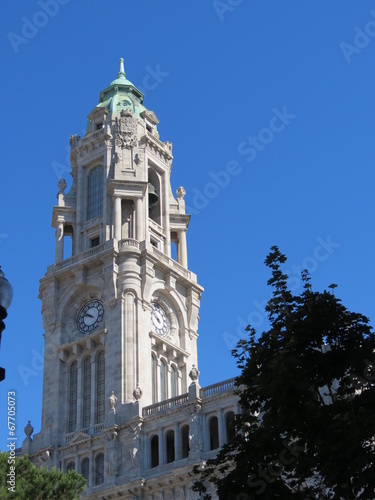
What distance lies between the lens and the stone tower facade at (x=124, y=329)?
207 ft

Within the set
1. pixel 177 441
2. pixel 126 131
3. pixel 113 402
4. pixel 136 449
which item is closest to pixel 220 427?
pixel 177 441

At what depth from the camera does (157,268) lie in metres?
75.6

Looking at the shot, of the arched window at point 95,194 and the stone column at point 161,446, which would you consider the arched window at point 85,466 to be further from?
the arched window at point 95,194

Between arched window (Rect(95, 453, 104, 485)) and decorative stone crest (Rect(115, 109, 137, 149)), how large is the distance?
28.5 meters

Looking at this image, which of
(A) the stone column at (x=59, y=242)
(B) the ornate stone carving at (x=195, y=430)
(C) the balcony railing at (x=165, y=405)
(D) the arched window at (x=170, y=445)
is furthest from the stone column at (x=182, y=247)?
(B) the ornate stone carving at (x=195, y=430)

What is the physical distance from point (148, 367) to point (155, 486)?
36.4 ft

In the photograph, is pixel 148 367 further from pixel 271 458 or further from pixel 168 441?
pixel 271 458

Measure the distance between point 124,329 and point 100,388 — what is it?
5249 millimetres

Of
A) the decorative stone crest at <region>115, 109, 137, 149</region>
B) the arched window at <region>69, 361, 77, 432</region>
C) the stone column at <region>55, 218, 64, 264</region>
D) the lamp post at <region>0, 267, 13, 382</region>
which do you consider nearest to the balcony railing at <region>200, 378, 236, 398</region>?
the arched window at <region>69, 361, 77, 432</region>

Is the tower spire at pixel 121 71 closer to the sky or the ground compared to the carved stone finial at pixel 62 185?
closer to the sky

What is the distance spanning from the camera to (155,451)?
64875 mm

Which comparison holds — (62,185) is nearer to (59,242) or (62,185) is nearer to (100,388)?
(59,242)

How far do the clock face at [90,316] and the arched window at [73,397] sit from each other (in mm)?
3030

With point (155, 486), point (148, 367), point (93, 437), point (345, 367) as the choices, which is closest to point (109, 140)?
point (148, 367)
